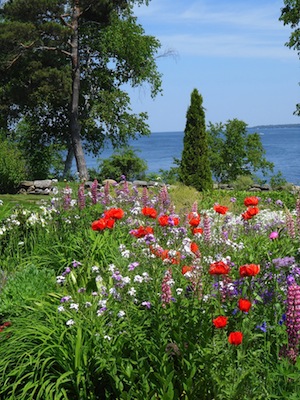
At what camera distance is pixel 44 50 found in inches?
839

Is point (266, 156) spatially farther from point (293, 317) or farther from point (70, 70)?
point (293, 317)

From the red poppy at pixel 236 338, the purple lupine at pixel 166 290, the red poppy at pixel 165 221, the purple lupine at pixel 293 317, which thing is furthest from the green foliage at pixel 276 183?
the red poppy at pixel 236 338

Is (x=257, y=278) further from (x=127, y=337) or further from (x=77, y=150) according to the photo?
(x=77, y=150)

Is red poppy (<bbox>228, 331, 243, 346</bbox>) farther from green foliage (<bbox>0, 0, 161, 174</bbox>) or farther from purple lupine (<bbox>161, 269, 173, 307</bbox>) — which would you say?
green foliage (<bbox>0, 0, 161, 174</bbox>)

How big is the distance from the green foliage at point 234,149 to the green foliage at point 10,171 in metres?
6.70

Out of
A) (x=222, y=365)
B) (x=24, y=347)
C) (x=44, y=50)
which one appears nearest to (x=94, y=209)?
(x=24, y=347)

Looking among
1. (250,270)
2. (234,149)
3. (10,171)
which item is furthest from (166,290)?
(234,149)

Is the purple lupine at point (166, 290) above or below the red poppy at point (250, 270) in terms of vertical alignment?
below

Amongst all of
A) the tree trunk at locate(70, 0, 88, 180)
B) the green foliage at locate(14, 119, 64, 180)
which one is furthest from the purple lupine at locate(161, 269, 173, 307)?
the green foliage at locate(14, 119, 64, 180)

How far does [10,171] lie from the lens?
1800 cm

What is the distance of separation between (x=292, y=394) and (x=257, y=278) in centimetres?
121

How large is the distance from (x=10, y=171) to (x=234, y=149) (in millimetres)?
7853

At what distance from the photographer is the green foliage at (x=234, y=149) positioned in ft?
68.9

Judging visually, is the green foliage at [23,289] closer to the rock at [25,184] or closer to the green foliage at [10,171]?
the green foliage at [10,171]
